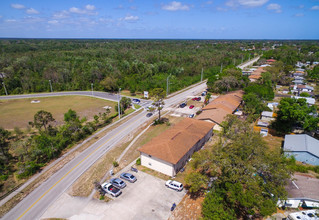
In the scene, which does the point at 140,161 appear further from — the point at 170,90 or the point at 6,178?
the point at 170,90

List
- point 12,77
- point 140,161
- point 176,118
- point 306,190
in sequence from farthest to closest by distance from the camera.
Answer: point 12,77, point 176,118, point 140,161, point 306,190

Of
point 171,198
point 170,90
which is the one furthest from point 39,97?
point 171,198

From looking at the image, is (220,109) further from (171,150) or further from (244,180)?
(244,180)

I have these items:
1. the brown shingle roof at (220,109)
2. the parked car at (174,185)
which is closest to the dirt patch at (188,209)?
the parked car at (174,185)

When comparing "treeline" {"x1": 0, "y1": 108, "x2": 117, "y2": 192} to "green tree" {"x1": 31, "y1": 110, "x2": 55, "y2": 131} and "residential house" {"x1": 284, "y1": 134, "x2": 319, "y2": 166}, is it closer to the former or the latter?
"green tree" {"x1": 31, "y1": 110, "x2": 55, "y2": 131}

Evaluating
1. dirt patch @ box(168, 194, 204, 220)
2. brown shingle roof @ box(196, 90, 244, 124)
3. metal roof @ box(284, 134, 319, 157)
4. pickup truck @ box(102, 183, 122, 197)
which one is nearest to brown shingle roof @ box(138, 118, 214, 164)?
dirt patch @ box(168, 194, 204, 220)

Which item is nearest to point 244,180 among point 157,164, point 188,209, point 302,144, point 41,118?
point 188,209
